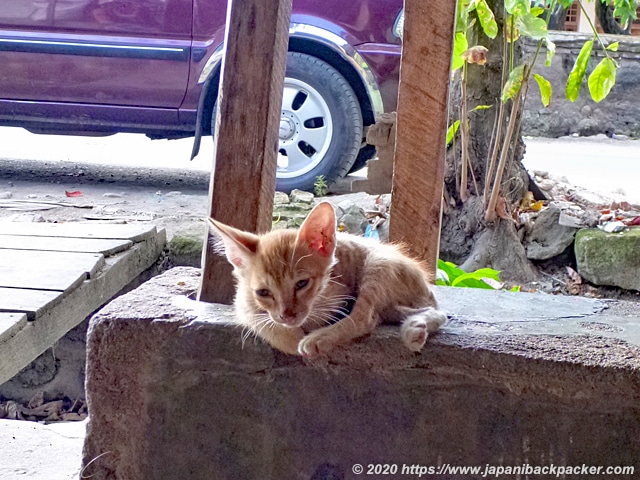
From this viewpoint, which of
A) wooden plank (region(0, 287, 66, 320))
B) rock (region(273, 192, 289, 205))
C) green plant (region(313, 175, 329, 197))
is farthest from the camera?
green plant (region(313, 175, 329, 197))

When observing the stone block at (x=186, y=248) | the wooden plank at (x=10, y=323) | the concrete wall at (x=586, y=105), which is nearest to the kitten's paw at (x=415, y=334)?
the wooden plank at (x=10, y=323)

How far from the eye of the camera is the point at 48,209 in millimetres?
4570

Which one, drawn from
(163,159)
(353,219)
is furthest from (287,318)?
(163,159)

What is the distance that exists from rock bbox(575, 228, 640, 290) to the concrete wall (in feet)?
21.1

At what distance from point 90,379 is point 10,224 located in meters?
2.46

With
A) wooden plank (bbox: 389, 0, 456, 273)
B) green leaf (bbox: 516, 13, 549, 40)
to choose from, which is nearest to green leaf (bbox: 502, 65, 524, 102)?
green leaf (bbox: 516, 13, 549, 40)

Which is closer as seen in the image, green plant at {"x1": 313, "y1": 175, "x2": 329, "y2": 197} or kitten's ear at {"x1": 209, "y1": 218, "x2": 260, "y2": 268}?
kitten's ear at {"x1": 209, "y1": 218, "x2": 260, "y2": 268}

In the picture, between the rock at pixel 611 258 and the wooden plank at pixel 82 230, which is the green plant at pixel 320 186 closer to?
the wooden plank at pixel 82 230

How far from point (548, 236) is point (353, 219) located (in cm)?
111

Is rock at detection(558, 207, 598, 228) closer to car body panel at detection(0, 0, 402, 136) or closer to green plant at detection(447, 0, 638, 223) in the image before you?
green plant at detection(447, 0, 638, 223)

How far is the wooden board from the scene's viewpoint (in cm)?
309

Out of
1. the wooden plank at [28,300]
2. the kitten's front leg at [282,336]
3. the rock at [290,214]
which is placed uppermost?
the kitten's front leg at [282,336]

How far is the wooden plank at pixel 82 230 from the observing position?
3813 mm

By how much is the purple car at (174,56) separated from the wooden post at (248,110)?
8.62 feet
